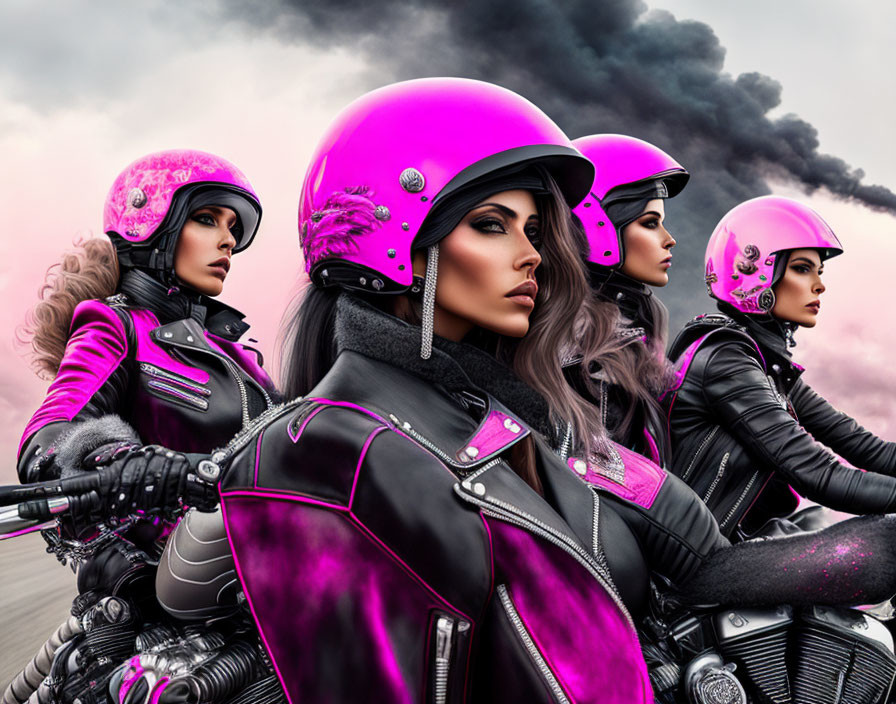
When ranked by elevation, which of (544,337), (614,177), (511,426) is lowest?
(511,426)

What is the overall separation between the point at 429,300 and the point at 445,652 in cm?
81

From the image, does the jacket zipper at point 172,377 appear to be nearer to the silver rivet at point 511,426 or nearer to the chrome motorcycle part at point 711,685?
the silver rivet at point 511,426

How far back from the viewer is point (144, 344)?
11.7ft

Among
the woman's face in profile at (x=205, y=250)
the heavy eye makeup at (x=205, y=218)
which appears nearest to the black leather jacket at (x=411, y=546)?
the woman's face in profile at (x=205, y=250)

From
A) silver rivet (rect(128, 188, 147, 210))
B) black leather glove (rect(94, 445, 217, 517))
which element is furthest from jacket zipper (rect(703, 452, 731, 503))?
silver rivet (rect(128, 188, 147, 210))

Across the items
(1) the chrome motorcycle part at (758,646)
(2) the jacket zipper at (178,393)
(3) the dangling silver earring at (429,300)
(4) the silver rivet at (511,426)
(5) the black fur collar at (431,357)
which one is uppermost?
(3) the dangling silver earring at (429,300)

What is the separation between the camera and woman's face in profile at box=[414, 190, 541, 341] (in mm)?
1968

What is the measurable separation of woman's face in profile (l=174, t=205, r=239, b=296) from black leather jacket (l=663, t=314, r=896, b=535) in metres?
2.26

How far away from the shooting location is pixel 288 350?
2.28 meters

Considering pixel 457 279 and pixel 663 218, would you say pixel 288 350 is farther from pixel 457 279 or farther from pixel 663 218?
pixel 663 218

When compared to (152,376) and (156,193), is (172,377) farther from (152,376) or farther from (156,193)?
(156,193)

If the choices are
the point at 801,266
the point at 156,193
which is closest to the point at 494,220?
the point at 156,193

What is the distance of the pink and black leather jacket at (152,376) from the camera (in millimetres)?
3227

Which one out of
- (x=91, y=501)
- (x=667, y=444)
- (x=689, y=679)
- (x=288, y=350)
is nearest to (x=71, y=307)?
(x=91, y=501)
